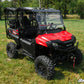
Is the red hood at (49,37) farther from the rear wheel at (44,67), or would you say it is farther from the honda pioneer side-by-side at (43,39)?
the rear wheel at (44,67)

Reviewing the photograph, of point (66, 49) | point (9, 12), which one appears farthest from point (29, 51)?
point (9, 12)

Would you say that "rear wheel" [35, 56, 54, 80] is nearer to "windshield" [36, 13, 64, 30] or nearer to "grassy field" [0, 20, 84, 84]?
"grassy field" [0, 20, 84, 84]

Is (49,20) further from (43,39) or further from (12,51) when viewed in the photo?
(12,51)

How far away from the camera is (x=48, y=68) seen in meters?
3.65

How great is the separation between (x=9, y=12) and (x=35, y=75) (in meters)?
2.95

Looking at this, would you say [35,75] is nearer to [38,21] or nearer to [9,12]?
[38,21]

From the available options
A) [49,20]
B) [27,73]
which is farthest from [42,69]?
[49,20]

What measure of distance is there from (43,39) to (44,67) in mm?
892

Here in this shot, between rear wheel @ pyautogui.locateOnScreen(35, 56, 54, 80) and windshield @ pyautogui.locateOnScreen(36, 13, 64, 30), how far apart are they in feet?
3.57

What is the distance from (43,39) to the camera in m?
3.82

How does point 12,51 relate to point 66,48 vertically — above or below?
below

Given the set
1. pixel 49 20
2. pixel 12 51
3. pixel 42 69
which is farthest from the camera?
pixel 12 51

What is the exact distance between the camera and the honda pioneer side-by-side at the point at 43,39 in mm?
3770

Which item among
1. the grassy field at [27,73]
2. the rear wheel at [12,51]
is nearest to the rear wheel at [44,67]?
the grassy field at [27,73]
